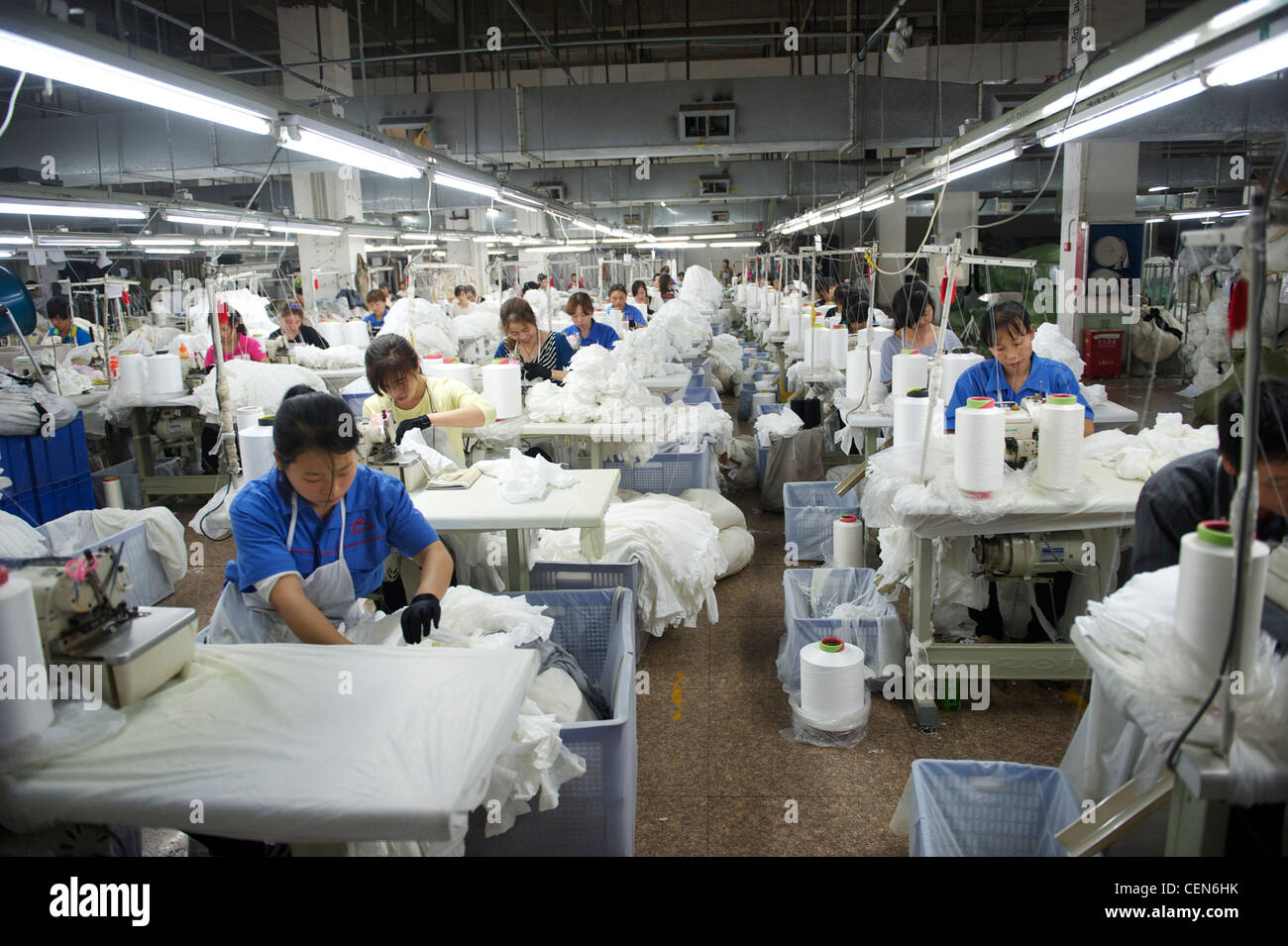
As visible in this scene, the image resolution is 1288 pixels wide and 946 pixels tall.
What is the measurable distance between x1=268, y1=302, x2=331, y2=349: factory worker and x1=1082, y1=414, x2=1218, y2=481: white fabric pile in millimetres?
7360

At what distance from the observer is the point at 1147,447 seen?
136 inches

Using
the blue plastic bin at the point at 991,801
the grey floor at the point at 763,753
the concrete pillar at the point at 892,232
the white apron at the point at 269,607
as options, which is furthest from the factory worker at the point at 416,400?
the concrete pillar at the point at 892,232

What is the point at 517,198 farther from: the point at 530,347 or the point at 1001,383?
the point at 1001,383

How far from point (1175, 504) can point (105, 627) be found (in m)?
2.46

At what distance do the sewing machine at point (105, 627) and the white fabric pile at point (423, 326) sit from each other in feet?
21.0

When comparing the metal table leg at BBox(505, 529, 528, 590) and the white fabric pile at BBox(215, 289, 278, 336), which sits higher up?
the white fabric pile at BBox(215, 289, 278, 336)

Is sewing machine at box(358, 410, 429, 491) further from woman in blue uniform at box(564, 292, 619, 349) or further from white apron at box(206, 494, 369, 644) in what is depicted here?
woman in blue uniform at box(564, 292, 619, 349)

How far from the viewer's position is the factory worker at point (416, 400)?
3861 millimetres

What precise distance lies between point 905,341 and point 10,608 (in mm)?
4896

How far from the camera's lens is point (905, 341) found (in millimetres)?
5469

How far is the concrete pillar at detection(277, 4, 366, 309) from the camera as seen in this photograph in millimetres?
9133

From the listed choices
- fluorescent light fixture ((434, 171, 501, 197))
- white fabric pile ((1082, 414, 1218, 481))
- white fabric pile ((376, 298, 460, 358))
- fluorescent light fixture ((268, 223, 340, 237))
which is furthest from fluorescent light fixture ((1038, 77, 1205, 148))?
fluorescent light fixture ((268, 223, 340, 237))

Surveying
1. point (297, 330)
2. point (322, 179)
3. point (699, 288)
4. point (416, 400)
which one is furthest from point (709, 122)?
point (699, 288)
